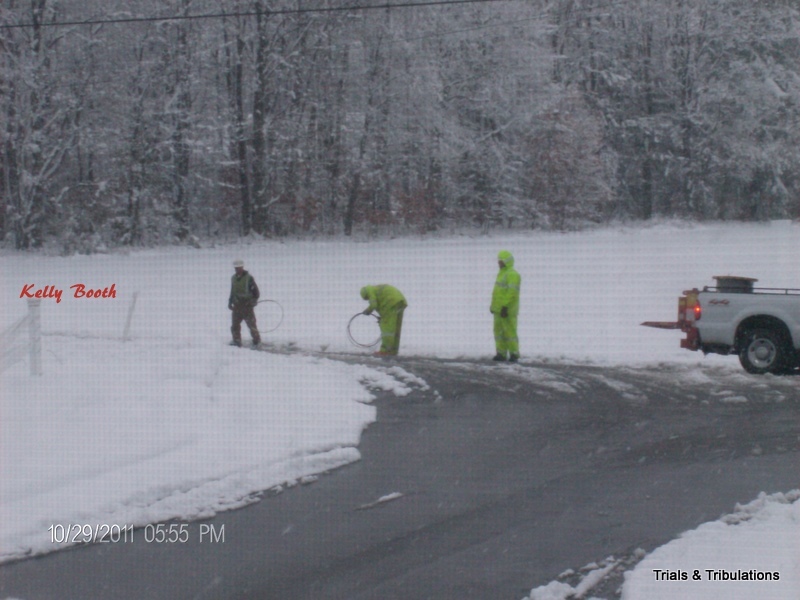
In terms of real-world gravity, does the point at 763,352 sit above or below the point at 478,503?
above

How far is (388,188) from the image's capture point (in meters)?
35.0

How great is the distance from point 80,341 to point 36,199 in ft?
55.8

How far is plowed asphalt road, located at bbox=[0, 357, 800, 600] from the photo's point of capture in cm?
595

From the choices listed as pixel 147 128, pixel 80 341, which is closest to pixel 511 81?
pixel 147 128

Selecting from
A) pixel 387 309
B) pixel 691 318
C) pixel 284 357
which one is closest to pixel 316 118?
pixel 387 309

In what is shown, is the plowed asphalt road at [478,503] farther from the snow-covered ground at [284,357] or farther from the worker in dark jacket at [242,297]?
the worker in dark jacket at [242,297]

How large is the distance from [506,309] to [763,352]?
383cm

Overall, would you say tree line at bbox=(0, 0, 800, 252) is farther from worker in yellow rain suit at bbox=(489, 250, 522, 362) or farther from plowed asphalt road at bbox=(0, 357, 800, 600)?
plowed asphalt road at bbox=(0, 357, 800, 600)

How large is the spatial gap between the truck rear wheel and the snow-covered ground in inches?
45.5

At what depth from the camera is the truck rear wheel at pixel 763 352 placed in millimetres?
13609
